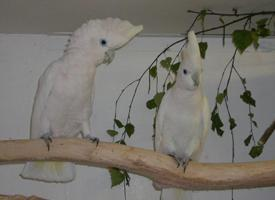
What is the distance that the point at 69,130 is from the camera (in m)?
1.85

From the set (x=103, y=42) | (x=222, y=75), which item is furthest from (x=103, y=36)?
(x=222, y=75)

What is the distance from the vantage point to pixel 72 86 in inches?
66.3

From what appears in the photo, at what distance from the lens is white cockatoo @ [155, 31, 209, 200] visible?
1647 millimetres

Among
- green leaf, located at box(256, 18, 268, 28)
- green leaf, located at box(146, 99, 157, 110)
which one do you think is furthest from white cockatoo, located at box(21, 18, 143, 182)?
green leaf, located at box(256, 18, 268, 28)

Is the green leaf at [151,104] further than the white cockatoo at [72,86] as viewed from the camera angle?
Yes

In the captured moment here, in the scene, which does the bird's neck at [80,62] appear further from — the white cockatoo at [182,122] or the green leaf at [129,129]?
the green leaf at [129,129]

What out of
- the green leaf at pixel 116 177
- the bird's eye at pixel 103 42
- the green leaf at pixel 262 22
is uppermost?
the green leaf at pixel 262 22

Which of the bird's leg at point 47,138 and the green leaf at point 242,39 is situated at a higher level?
the green leaf at point 242,39

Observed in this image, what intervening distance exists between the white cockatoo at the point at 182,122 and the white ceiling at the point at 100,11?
397 mm

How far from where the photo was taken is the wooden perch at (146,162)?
4.97 feet

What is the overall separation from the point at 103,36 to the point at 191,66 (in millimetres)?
376

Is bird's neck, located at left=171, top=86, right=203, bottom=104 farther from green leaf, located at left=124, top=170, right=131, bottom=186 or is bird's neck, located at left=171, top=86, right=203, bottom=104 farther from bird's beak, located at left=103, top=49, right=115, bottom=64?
green leaf, located at left=124, top=170, right=131, bottom=186

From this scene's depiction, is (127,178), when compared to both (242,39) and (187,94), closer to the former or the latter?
(187,94)

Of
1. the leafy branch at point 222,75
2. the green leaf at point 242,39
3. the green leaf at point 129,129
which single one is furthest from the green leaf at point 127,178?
the green leaf at point 242,39
